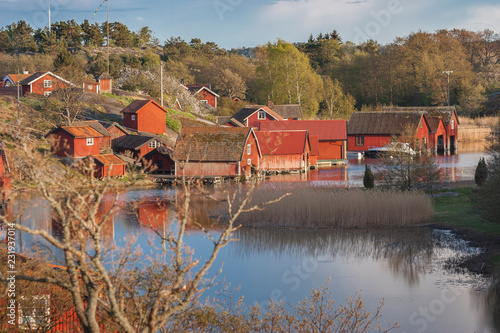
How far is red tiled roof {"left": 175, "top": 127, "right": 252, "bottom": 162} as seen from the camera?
156ft

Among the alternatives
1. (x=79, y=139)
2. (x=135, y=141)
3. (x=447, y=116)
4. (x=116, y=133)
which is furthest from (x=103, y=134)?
(x=447, y=116)

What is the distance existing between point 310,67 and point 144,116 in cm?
3576

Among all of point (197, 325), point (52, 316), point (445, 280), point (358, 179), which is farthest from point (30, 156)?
point (358, 179)

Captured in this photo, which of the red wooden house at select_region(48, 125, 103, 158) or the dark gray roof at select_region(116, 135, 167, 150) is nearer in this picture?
the red wooden house at select_region(48, 125, 103, 158)

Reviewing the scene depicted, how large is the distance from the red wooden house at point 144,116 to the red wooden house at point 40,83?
326 inches

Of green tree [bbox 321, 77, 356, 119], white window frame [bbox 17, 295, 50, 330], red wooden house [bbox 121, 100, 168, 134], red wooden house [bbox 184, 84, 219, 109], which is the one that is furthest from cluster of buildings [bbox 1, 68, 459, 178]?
white window frame [bbox 17, 295, 50, 330]

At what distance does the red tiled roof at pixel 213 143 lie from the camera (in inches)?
1869

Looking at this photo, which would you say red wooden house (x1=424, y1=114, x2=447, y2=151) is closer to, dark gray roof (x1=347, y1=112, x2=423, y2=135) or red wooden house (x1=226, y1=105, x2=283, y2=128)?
dark gray roof (x1=347, y1=112, x2=423, y2=135)

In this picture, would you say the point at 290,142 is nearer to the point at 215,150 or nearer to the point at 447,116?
the point at 215,150

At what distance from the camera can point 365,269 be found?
71.3 ft

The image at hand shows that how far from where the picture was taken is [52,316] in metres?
11.4

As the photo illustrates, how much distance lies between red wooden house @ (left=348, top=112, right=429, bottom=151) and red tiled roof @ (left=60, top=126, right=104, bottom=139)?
29.1 meters

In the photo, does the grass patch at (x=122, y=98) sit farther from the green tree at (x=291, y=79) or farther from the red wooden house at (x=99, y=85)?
the green tree at (x=291, y=79)

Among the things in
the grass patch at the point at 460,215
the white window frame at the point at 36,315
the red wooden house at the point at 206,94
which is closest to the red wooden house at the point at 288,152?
the grass patch at the point at 460,215
